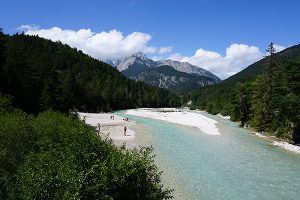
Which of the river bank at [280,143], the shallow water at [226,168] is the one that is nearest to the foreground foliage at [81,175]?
the shallow water at [226,168]

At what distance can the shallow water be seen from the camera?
1332 inches

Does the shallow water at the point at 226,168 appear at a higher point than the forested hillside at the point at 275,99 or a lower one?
lower

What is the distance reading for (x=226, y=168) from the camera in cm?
4366

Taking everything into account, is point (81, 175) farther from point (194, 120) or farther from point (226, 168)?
point (194, 120)

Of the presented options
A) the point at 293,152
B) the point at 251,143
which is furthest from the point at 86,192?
the point at 251,143

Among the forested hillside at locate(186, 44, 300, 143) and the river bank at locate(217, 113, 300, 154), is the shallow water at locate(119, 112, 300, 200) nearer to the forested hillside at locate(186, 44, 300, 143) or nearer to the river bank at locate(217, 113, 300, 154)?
the river bank at locate(217, 113, 300, 154)

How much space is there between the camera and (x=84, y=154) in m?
22.7

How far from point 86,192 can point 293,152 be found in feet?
149

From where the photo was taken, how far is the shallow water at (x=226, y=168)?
33838mm

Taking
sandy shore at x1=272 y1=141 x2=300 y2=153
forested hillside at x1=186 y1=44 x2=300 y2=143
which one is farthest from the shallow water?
forested hillside at x1=186 y1=44 x2=300 y2=143

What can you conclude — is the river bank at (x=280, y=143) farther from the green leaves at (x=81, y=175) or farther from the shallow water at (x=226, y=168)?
the green leaves at (x=81, y=175)

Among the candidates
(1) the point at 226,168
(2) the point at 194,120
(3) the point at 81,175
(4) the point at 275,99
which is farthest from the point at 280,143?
(3) the point at 81,175

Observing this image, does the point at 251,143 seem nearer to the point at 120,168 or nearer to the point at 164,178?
the point at 164,178

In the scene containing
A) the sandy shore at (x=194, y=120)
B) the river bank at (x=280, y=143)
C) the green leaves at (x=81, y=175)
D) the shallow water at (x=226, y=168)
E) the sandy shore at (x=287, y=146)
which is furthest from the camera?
the sandy shore at (x=194, y=120)
